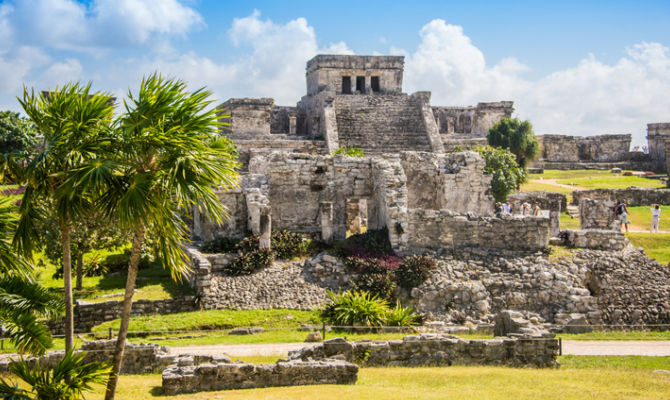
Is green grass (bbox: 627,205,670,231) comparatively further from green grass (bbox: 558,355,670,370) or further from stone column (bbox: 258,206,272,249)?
stone column (bbox: 258,206,272,249)

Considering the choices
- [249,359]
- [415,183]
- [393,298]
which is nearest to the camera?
[249,359]

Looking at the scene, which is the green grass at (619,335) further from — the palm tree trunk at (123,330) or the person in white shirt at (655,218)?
the palm tree trunk at (123,330)

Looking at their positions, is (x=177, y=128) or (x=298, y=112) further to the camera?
(x=298, y=112)

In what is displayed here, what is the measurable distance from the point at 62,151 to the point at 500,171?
72.4ft

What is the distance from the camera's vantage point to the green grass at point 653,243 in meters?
19.9

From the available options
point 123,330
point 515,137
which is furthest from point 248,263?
point 515,137

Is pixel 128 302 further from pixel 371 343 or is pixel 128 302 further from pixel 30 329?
pixel 371 343

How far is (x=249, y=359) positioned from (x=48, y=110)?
581cm

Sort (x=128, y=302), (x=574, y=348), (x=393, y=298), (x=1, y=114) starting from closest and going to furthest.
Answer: (x=128, y=302), (x=574, y=348), (x=393, y=298), (x=1, y=114)

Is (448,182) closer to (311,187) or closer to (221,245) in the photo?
(311,187)

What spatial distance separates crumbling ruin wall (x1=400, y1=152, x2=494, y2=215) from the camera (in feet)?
72.0

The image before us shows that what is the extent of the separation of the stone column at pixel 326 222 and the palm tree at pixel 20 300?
10.6 meters

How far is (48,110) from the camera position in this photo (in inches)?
363

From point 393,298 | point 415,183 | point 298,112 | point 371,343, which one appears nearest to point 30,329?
point 371,343
